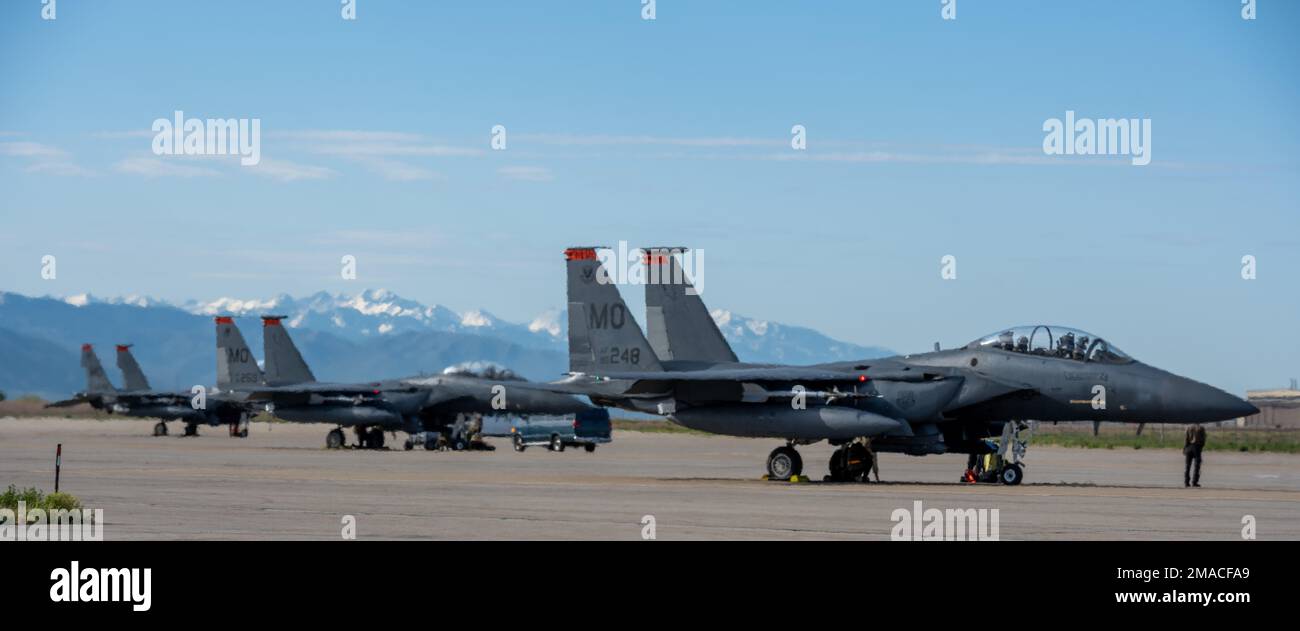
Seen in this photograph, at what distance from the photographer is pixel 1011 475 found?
1192 inches

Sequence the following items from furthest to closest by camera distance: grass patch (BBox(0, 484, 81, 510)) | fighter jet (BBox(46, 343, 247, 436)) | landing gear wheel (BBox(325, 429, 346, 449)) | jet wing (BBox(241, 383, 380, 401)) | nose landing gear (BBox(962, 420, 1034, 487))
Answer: fighter jet (BBox(46, 343, 247, 436)) → landing gear wheel (BBox(325, 429, 346, 449)) → jet wing (BBox(241, 383, 380, 401)) → nose landing gear (BBox(962, 420, 1034, 487)) → grass patch (BBox(0, 484, 81, 510))

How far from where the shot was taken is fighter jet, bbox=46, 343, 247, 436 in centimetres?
6995

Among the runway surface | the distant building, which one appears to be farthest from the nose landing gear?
the distant building

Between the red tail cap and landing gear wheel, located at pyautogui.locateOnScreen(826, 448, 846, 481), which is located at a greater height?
the red tail cap

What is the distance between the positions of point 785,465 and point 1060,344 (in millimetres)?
5736

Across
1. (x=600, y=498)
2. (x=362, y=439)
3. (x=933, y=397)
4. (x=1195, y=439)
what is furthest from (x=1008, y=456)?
(x=362, y=439)

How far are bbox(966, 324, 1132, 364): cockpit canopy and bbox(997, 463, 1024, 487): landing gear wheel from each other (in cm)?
232

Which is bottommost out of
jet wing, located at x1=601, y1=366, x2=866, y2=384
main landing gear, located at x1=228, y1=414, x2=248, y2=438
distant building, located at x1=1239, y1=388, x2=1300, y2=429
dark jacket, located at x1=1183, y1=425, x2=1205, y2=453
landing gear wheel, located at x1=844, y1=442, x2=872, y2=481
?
distant building, located at x1=1239, y1=388, x2=1300, y2=429

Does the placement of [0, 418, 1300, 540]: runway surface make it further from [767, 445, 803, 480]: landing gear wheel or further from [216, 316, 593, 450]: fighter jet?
[216, 316, 593, 450]: fighter jet

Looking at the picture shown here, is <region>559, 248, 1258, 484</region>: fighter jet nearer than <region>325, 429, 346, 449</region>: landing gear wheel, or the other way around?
<region>559, 248, 1258, 484</region>: fighter jet

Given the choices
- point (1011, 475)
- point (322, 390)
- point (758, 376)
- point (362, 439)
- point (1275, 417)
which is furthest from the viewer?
point (1275, 417)

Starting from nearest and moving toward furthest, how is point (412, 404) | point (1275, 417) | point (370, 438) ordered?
1. point (412, 404)
2. point (370, 438)
3. point (1275, 417)

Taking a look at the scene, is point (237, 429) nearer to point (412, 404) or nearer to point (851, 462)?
point (412, 404)
